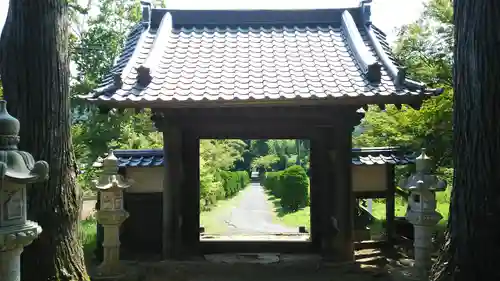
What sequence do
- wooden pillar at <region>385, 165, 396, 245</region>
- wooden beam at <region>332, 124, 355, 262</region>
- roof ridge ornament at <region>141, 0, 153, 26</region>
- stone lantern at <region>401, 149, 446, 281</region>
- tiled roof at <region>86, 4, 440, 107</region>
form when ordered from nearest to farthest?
stone lantern at <region>401, 149, 446, 281</region> → tiled roof at <region>86, 4, 440, 107</region> → wooden beam at <region>332, 124, 355, 262</region> → wooden pillar at <region>385, 165, 396, 245</region> → roof ridge ornament at <region>141, 0, 153, 26</region>

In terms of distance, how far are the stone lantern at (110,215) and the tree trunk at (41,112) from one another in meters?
1.78

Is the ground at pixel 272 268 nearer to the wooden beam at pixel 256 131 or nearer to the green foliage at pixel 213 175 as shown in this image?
the wooden beam at pixel 256 131

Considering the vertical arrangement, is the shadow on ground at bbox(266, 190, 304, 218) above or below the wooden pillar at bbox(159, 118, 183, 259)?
below

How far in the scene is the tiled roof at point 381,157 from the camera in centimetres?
789

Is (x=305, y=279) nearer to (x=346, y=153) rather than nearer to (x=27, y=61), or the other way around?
(x=346, y=153)

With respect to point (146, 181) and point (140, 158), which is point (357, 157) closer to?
point (146, 181)

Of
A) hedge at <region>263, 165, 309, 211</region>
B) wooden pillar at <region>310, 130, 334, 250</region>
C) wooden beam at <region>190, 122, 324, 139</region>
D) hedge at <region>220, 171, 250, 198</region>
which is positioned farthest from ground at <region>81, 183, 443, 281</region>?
hedge at <region>220, 171, 250, 198</region>

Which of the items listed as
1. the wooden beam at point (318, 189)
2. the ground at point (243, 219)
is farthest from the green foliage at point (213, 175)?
the wooden beam at point (318, 189)

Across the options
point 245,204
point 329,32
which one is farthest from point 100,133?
point 329,32

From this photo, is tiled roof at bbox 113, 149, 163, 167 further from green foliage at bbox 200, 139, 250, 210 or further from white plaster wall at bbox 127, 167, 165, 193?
green foliage at bbox 200, 139, 250, 210

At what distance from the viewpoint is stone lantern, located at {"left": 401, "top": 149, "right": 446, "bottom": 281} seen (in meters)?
6.23

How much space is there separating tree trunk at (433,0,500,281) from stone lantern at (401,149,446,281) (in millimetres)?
1889

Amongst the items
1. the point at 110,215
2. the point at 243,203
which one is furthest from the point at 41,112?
the point at 243,203

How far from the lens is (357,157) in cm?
802
